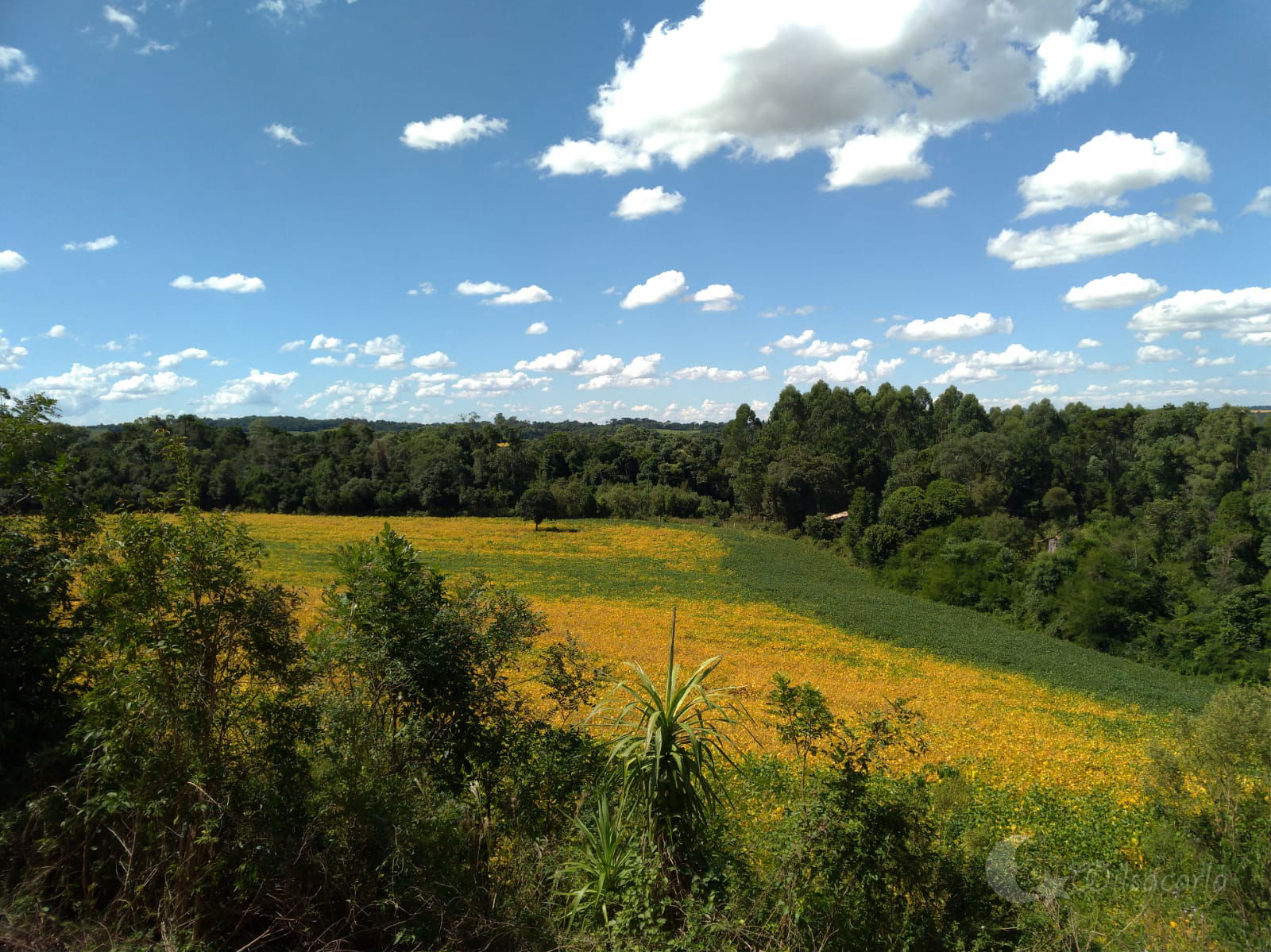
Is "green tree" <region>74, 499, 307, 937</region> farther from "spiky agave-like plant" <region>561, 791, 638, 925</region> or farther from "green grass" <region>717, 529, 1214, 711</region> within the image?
"green grass" <region>717, 529, 1214, 711</region>

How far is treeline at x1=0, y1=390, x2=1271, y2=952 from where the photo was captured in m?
4.65

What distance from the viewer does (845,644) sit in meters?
25.7

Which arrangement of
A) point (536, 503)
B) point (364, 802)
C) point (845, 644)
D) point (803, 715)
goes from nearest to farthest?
point (364, 802) < point (803, 715) < point (845, 644) < point (536, 503)

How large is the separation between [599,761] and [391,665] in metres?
2.33

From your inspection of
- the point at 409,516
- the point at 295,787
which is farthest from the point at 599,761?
the point at 409,516

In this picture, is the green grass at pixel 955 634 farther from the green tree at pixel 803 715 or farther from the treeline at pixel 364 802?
the green tree at pixel 803 715

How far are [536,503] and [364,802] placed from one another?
50.8 m

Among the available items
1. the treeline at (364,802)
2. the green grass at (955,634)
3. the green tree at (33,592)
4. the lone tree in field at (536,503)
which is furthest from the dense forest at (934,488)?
the treeline at (364,802)

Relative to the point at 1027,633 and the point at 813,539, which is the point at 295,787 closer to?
the point at 1027,633

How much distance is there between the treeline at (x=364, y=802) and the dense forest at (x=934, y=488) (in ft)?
50.6

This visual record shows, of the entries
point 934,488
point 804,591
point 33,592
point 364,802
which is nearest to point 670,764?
point 364,802

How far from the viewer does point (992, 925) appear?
579 centimetres

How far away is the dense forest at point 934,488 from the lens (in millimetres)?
30891

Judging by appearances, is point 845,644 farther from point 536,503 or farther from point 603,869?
point 536,503
